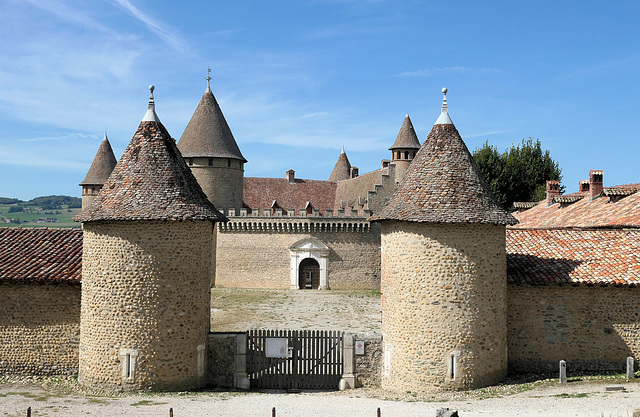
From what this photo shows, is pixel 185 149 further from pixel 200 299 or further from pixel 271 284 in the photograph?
pixel 200 299

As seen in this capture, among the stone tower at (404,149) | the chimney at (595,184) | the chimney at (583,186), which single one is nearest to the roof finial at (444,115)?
the chimney at (595,184)

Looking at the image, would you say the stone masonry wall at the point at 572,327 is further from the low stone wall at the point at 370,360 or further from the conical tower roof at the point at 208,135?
the conical tower roof at the point at 208,135

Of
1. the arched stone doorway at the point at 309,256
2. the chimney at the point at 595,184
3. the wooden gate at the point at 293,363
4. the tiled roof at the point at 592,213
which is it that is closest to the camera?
the wooden gate at the point at 293,363

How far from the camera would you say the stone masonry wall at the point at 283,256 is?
37969mm

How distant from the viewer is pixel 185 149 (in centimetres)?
3784

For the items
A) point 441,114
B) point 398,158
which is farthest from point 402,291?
point 398,158

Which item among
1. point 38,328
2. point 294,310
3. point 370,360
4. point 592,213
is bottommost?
point 370,360

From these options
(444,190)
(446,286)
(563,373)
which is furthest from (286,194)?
(563,373)

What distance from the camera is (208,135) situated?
38.1 metres

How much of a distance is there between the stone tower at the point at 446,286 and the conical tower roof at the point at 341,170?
133ft

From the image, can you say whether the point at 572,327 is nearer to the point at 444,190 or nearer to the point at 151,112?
the point at 444,190

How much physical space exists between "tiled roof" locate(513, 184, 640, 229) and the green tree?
13.8 m

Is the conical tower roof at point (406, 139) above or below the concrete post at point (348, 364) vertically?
above

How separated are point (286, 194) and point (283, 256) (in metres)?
7.10
